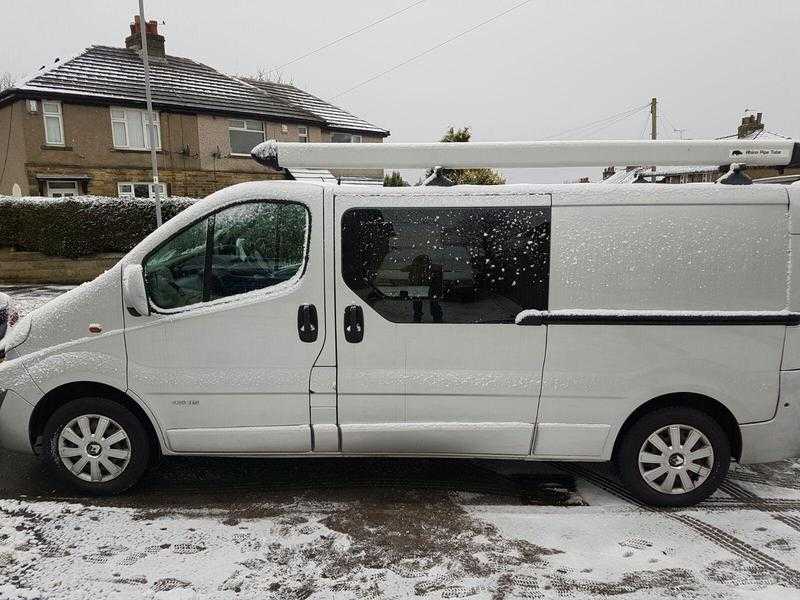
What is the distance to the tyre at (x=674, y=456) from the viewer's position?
11.9 feet

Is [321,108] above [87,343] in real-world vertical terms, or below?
above

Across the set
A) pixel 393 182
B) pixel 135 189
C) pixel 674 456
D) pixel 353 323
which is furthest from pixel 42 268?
pixel 674 456

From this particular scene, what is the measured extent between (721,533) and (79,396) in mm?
4345

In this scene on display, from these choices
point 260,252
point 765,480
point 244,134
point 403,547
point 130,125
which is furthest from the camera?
point 244,134

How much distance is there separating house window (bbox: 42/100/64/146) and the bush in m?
5.49

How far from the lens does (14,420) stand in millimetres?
3777

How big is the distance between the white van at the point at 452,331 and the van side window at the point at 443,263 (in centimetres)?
1

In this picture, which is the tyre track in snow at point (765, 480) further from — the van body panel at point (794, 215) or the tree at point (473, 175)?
the tree at point (473, 175)

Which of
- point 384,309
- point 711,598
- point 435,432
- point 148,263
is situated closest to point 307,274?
point 384,309

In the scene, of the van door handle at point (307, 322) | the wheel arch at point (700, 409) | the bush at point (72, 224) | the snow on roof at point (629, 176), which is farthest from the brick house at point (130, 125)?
the wheel arch at point (700, 409)

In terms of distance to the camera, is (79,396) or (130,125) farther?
(130,125)

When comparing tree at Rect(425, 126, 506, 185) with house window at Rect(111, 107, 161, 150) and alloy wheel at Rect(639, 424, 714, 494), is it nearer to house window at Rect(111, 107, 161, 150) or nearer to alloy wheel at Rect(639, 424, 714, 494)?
alloy wheel at Rect(639, 424, 714, 494)

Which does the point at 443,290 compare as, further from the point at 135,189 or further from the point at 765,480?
the point at 135,189

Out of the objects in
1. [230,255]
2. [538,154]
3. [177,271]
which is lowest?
[177,271]
